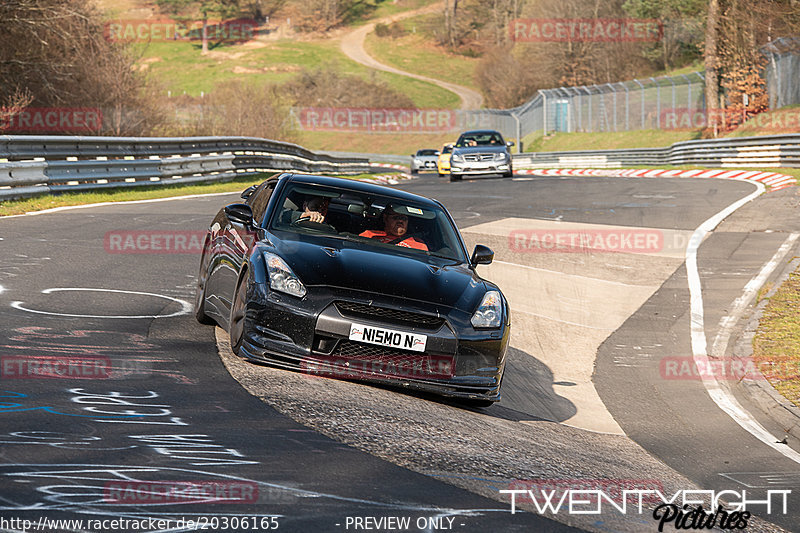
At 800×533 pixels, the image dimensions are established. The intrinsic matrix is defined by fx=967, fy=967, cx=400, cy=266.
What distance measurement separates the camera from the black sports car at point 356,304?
21.5ft

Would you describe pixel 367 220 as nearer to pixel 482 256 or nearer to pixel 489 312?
pixel 482 256

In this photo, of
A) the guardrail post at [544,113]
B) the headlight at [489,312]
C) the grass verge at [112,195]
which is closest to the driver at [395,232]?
the headlight at [489,312]

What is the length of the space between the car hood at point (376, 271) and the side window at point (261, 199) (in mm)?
640

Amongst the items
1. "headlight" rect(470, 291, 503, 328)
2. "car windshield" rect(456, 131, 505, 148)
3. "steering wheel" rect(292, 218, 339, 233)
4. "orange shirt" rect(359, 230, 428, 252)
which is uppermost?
"steering wheel" rect(292, 218, 339, 233)

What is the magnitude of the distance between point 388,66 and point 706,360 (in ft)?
391

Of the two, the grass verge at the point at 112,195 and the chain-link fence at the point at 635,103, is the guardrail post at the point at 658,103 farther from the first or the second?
the grass verge at the point at 112,195

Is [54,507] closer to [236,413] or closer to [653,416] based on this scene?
[236,413]

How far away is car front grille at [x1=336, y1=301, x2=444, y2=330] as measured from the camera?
21.5 feet

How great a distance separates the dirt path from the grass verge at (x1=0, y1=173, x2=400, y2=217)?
83.5 metres

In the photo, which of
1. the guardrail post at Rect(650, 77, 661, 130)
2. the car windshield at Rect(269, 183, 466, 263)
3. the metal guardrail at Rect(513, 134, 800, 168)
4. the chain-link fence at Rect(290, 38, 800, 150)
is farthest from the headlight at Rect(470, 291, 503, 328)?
the guardrail post at Rect(650, 77, 661, 130)

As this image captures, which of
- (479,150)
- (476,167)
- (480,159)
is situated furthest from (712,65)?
(476,167)

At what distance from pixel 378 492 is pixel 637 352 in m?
7.20

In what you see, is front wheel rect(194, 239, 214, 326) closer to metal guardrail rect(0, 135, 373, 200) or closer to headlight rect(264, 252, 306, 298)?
headlight rect(264, 252, 306, 298)

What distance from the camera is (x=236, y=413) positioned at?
218 inches
